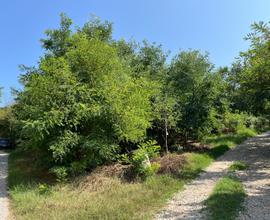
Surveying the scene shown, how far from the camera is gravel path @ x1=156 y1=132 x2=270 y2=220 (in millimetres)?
8573

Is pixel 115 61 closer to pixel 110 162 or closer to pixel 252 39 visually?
pixel 110 162

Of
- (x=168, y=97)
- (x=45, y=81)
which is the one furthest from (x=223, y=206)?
(x=168, y=97)

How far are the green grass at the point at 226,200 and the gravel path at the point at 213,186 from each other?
0.18m

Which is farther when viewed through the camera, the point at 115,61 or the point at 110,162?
the point at 115,61

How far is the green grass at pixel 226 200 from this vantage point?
27.2 feet

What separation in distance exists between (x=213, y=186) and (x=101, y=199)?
3.50 meters

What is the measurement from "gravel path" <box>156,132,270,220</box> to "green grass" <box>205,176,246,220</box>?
0.59 ft

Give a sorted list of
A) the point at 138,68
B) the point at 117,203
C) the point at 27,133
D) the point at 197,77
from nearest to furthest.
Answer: the point at 117,203 < the point at 27,133 < the point at 138,68 < the point at 197,77

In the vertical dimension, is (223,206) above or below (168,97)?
below

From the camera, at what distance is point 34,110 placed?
13250 mm

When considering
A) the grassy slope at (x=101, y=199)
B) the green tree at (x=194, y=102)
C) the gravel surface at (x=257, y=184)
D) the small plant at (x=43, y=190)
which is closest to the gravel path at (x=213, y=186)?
the gravel surface at (x=257, y=184)

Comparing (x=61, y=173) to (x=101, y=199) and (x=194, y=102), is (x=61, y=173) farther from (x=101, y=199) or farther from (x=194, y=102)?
(x=194, y=102)

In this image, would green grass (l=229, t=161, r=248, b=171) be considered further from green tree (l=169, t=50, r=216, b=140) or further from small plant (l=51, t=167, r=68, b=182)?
small plant (l=51, t=167, r=68, b=182)

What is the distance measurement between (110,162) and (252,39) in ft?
22.9
